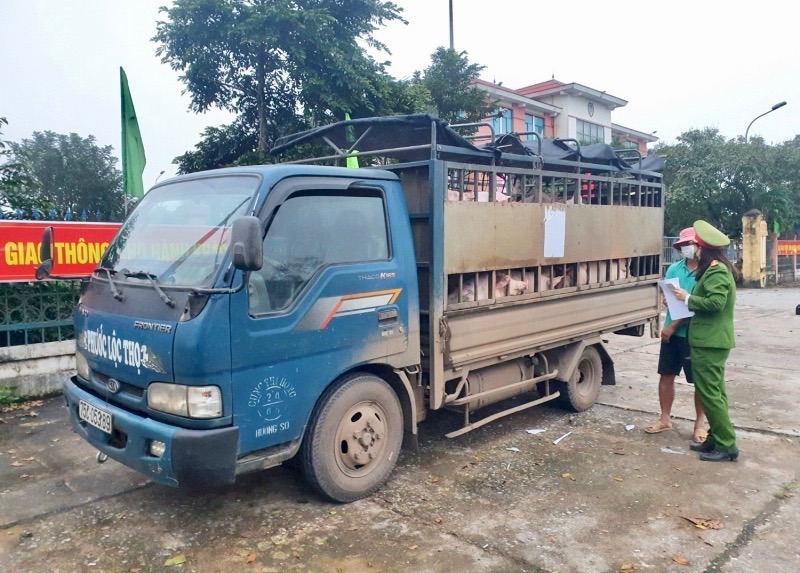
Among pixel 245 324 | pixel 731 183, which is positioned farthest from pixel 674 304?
pixel 731 183

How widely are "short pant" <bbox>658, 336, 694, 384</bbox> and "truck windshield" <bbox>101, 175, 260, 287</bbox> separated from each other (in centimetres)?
381

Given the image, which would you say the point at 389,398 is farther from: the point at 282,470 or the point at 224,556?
the point at 224,556

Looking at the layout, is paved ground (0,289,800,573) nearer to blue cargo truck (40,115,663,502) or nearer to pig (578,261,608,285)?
blue cargo truck (40,115,663,502)

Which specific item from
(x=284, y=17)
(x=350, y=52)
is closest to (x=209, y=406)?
(x=284, y=17)

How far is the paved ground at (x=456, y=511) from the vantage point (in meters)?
3.31

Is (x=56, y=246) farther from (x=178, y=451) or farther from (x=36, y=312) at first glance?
(x=178, y=451)

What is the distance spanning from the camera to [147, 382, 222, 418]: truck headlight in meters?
3.15

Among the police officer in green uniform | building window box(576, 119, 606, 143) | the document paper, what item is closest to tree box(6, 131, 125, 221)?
the document paper

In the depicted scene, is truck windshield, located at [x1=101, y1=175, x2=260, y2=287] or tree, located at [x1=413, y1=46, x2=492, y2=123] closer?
truck windshield, located at [x1=101, y1=175, x2=260, y2=287]

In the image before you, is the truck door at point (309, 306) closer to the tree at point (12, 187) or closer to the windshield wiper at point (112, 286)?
the windshield wiper at point (112, 286)

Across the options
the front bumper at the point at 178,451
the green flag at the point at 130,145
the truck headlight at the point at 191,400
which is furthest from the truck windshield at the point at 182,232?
the green flag at the point at 130,145

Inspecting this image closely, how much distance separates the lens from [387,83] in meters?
11.7

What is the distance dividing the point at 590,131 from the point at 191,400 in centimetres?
3471

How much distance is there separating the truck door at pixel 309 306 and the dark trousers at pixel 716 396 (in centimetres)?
245
